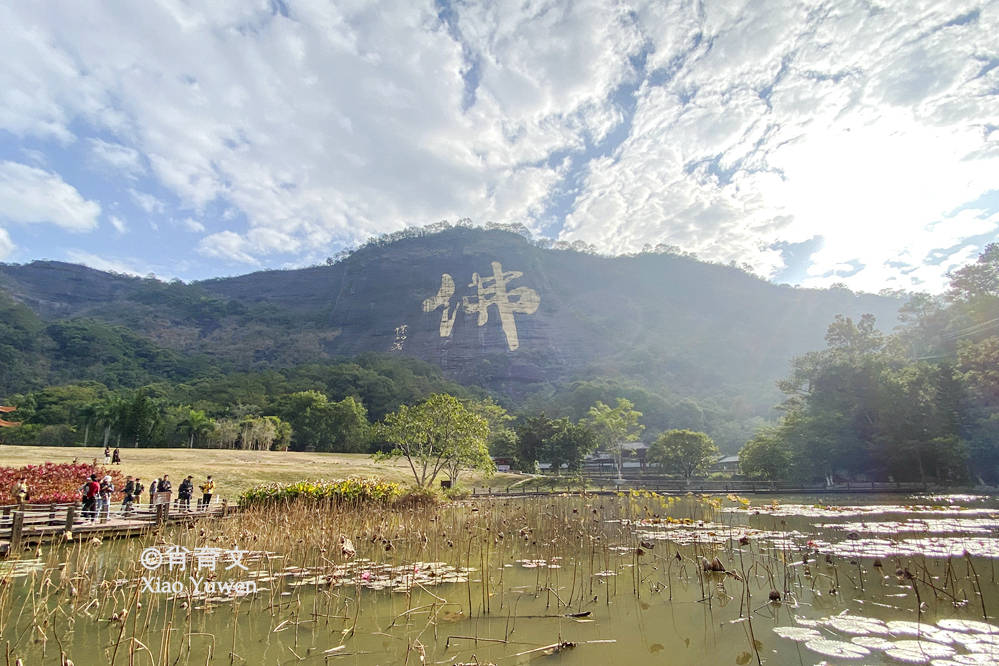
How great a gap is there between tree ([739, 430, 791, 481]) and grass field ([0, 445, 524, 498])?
20.3 metres

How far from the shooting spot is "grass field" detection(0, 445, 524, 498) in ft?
92.2

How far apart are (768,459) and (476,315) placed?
379 feet

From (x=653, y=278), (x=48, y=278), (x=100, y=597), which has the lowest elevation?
(x=100, y=597)

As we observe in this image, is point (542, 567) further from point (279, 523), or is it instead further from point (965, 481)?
point (965, 481)

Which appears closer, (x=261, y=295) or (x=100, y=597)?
(x=100, y=597)

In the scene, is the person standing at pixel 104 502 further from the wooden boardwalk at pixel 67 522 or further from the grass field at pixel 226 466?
the grass field at pixel 226 466

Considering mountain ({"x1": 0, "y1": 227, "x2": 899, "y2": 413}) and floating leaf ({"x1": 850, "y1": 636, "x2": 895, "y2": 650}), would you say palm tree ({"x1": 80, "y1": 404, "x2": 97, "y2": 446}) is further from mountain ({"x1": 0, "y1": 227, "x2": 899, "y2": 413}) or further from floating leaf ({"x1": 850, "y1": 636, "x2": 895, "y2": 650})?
floating leaf ({"x1": 850, "y1": 636, "x2": 895, "y2": 650})

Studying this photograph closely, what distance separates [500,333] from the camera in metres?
144

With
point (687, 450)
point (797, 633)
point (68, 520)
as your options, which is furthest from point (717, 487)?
point (68, 520)

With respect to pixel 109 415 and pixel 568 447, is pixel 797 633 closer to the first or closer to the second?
pixel 568 447

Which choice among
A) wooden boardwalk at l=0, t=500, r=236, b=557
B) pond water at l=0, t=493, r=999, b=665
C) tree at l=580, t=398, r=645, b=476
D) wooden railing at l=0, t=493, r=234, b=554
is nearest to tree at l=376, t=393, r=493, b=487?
wooden railing at l=0, t=493, r=234, b=554

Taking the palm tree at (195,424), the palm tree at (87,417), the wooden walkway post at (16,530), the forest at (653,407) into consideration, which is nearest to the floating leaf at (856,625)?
the wooden walkway post at (16,530)

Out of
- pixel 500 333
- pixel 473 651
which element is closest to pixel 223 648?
pixel 473 651

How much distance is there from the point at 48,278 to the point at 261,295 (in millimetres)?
59252
